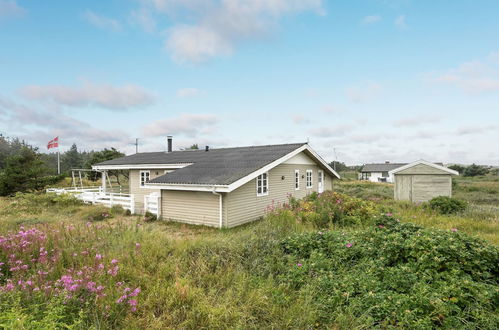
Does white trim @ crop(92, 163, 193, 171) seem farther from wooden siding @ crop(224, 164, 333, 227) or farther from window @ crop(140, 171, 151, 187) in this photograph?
wooden siding @ crop(224, 164, 333, 227)

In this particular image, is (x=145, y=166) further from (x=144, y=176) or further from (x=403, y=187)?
(x=403, y=187)

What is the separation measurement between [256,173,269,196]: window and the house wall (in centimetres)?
1015

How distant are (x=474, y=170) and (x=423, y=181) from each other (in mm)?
50982

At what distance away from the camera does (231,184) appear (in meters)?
9.55

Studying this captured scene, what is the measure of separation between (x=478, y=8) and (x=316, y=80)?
23.8 ft

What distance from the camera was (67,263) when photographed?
4277 mm

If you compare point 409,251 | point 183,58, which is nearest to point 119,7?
point 183,58

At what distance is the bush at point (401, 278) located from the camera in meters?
3.01

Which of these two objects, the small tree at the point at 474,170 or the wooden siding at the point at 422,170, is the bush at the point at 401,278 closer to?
the wooden siding at the point at 422,170

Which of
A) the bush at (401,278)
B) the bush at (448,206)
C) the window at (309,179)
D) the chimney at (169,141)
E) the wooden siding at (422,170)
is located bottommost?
the bush at (448,206)

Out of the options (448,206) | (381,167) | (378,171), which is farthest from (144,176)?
(381,167)

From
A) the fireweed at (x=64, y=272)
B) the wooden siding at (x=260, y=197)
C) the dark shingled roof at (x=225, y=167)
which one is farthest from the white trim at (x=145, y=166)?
the fireweed at (x=64, y=272)

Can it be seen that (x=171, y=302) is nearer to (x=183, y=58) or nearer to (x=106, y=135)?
(x=183, y=58)

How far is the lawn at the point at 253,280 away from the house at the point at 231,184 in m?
4.65
